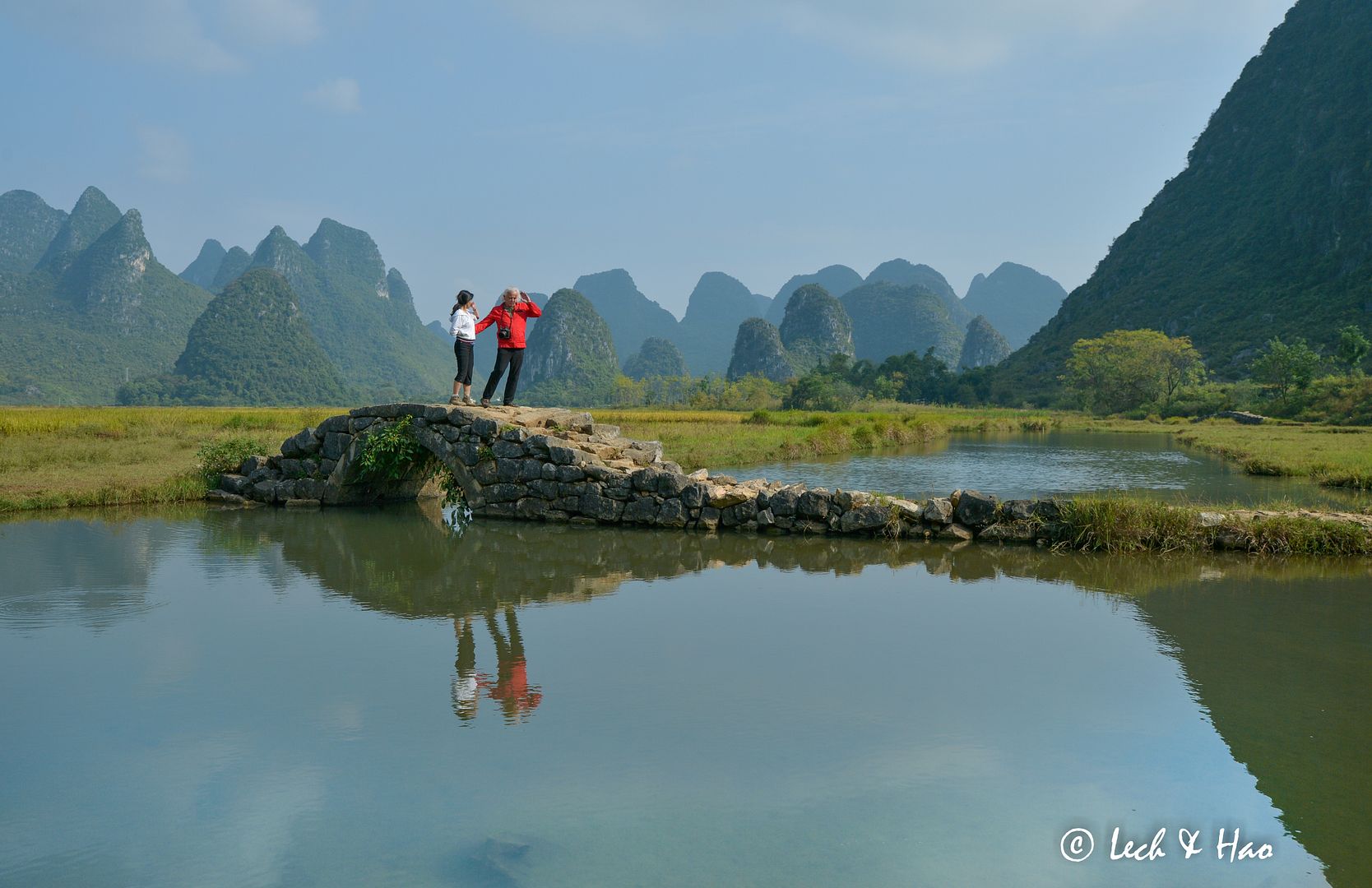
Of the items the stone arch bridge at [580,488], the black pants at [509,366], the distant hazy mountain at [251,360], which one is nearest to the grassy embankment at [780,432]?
the black pants at [509,366]

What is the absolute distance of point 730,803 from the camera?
10.5 feet

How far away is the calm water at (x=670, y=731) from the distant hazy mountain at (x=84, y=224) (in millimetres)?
153182

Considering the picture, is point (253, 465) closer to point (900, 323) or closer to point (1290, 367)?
point (1290, 367)

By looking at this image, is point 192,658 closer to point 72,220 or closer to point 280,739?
point 280,739

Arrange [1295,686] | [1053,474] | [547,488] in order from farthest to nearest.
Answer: [1053,474] → [547,488] → [1295,686]

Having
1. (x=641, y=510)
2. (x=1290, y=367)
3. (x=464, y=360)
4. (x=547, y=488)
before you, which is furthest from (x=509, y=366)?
(x=1290, y=367)

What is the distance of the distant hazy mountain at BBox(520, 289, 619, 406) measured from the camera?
11625 centimetres

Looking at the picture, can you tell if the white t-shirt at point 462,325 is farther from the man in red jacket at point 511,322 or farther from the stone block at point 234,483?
the stone block at point 234,483

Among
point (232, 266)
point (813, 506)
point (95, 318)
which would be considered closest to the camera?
point (813, 506)

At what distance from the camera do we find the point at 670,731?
384 centimetres

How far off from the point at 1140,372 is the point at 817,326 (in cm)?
7623

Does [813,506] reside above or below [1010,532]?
above

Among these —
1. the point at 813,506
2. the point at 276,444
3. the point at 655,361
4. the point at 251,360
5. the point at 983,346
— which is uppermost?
the point at 983,346

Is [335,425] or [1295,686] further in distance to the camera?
[335,425]
